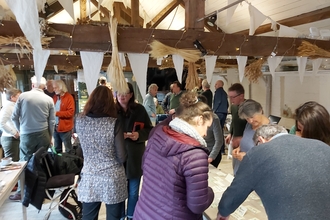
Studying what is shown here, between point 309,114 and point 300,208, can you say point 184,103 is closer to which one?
point 309,114

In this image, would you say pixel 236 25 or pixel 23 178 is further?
pixel 236 25

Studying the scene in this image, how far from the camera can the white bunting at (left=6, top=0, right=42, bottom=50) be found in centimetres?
109

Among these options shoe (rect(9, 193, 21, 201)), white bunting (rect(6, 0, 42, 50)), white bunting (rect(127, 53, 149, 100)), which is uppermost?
white bunting (rect(6, 0, 42, 50))

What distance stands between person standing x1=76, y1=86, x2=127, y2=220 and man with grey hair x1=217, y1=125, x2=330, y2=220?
3.47 ft

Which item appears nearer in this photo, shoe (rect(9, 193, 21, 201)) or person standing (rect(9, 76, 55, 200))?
person standing (rect(9, 76, 55, 200))

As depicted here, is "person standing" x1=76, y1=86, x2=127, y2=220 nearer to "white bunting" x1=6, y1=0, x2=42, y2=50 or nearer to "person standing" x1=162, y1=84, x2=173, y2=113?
"white bunting" x1=6, y1=0, x2=42, y2=50

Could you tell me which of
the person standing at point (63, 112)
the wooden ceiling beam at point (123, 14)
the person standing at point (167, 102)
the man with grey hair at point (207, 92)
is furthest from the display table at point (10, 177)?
the wooden ceiling beam at point (123, 14)

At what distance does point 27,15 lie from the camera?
3.70 ft

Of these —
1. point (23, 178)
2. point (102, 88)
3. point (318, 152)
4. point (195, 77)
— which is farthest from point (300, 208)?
point (23, 178)

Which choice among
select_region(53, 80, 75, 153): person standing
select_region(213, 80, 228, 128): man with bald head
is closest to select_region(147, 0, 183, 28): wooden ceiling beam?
select_region(213, 80, 228, 128): man with bald head

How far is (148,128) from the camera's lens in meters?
2.38

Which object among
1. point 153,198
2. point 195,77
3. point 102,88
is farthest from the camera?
point 195,77

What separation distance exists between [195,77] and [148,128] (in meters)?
0.63

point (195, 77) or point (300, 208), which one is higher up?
point (195, 77)
